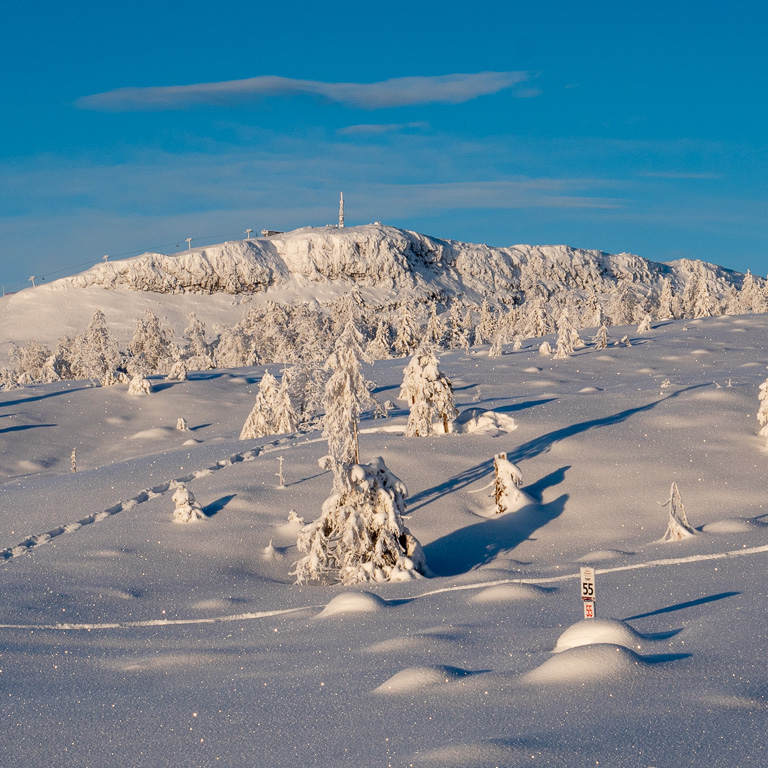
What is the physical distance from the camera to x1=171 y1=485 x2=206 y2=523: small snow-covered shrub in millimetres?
19656

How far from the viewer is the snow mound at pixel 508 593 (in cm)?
1226

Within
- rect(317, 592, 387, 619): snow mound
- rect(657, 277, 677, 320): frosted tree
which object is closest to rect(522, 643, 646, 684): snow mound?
rect(317, 592, 387, 619): snow mound

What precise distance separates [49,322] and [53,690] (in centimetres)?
18582

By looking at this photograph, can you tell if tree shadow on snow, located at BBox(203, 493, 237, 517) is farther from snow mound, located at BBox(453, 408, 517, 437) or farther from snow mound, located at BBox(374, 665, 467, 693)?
snow mound, located at BBox(374, 665, 467, 693)

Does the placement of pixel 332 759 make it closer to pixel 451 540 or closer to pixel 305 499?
pixel 451 540

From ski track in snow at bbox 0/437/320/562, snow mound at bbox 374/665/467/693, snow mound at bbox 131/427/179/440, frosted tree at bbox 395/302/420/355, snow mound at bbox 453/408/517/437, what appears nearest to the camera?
snow mound at bbox 374/665/467/693

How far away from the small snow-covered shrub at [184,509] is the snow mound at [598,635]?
13124mm

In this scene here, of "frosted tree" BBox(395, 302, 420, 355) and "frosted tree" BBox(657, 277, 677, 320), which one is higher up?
"frosted tree" BBox(657, 277, 677, 320)

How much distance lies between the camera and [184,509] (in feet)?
64.7

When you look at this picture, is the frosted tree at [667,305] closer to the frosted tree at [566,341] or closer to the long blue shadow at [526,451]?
the frosted tree at [566,341]

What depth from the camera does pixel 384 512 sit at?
17172mm

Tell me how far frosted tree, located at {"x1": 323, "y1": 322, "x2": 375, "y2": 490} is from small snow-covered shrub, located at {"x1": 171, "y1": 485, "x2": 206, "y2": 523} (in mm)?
3812

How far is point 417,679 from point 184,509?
13142 millimetres

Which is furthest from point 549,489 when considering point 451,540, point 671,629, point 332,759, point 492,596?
point 332,759
